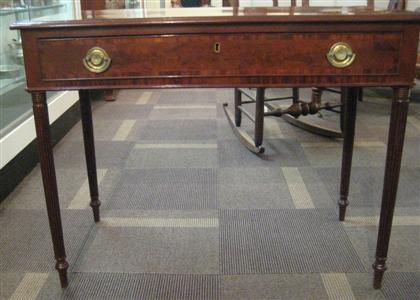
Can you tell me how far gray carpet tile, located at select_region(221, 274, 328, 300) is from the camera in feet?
3.94

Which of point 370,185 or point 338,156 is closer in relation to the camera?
point 370,185

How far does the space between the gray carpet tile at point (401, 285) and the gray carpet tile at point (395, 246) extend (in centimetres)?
3

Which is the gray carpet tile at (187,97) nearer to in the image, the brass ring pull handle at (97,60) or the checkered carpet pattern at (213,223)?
the checkered carpet pattern at (213,223)

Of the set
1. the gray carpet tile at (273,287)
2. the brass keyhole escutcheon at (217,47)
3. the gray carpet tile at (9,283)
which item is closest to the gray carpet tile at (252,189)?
the gray carpet tile at (273,287)

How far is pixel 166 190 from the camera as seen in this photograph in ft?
6.00

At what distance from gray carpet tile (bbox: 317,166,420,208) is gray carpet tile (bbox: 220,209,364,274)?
185mm

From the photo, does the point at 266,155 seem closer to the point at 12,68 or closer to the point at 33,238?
the point at 33,238

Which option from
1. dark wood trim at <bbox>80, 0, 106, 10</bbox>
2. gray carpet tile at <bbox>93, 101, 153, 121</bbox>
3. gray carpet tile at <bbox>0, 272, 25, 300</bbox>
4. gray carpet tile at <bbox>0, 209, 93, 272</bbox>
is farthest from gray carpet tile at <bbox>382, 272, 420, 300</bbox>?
dark wood trim at <bbox>80, 0, 106, 10</bbox>

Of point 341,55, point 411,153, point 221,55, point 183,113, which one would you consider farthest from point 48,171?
point 183,113

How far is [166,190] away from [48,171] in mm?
779

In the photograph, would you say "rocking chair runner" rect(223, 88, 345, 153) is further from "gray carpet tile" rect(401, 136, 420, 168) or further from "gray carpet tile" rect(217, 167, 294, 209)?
"gray carpet tile" rect(401, 136, 420, 168)

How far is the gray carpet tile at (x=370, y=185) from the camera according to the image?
1.71m

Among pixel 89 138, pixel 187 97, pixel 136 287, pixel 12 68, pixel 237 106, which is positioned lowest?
pixel 136 287

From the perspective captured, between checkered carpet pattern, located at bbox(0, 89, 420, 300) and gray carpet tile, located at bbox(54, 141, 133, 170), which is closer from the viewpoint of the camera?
checkered carpet pattern, located at bbox(0, 89, 420, 300)
